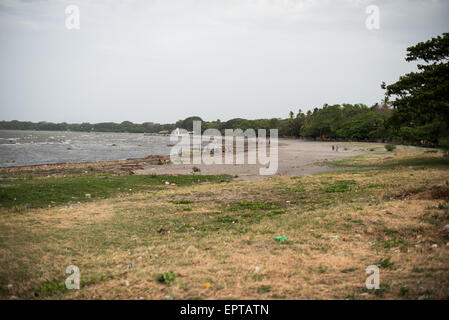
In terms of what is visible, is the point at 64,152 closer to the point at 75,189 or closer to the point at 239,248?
the point at 75,189

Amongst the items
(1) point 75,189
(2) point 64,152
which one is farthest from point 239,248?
(2) point 64,152

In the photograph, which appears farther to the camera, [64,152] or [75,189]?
[64,152]

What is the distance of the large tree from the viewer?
2144 cm

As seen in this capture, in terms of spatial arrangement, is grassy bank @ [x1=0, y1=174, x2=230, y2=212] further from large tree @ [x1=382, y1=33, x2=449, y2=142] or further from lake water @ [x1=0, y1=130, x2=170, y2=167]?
lake water @ [x1=0, y1=130, x2=170, y2=167]

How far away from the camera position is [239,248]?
7.80 m

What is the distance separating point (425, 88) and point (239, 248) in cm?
2297

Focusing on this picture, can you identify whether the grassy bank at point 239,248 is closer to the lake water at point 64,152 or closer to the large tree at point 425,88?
the large tree at point 425,88

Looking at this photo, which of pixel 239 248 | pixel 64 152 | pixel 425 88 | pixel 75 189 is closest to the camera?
pixel 239 248

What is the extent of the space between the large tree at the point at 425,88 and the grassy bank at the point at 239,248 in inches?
418

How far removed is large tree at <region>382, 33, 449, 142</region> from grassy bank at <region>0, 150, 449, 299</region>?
1062 cm

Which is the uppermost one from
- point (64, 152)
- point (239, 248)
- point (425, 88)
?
point (425, 88)
